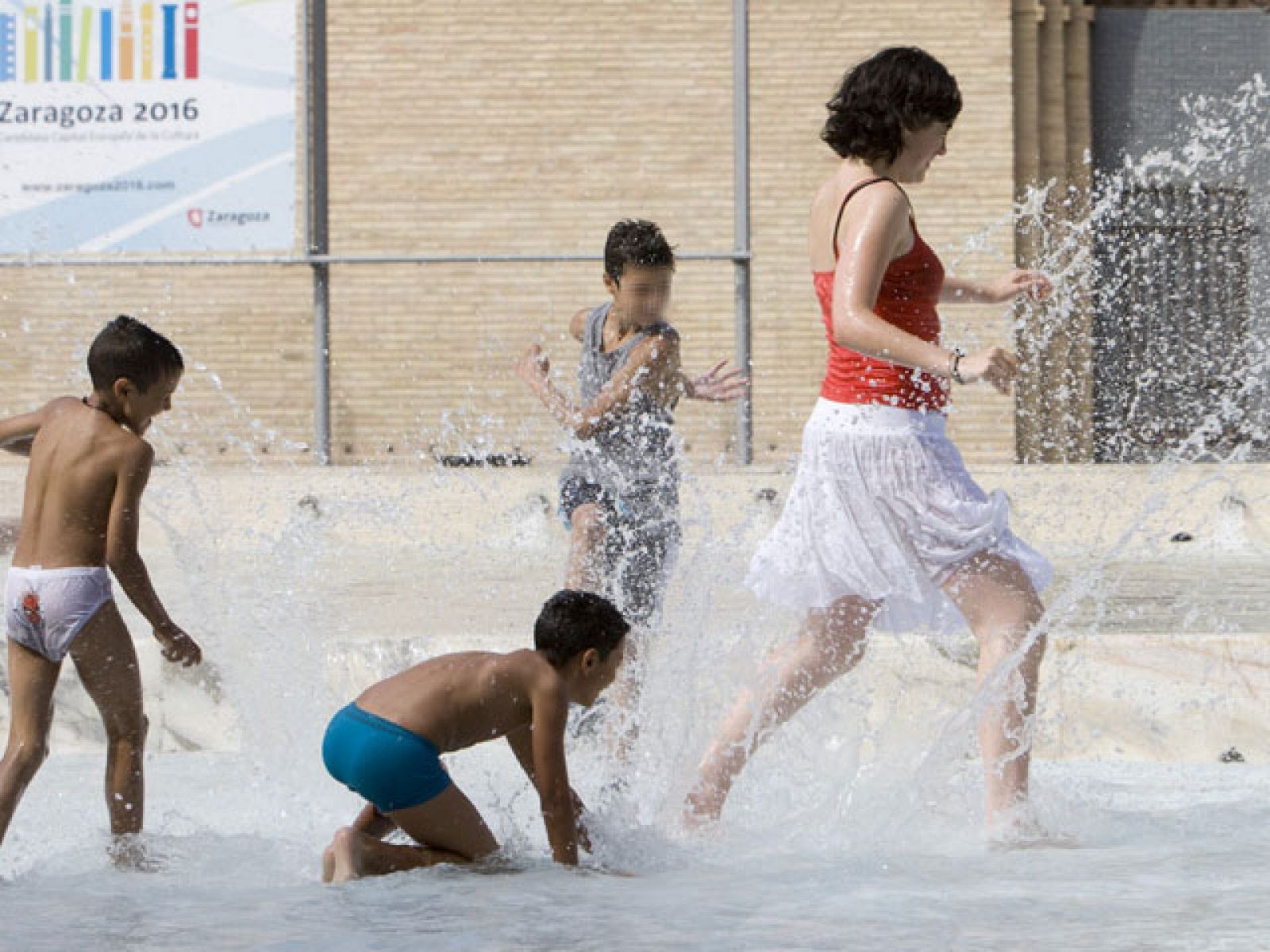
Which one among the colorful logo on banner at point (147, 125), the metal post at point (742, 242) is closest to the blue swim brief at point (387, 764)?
the metal post at point (742, 242)

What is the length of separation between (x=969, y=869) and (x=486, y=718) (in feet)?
3.16

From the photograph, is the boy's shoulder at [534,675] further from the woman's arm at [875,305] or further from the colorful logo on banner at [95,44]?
the colorful logo on banner at [95,44]

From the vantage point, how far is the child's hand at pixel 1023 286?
15.0ft

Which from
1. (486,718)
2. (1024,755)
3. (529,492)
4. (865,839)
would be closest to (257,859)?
(486,718)

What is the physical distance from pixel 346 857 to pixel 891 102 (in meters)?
1.81

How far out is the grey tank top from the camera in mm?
5477

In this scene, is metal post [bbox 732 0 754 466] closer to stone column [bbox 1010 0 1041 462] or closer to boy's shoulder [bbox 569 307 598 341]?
boy's shoulder [bbox 569 307 598 341]

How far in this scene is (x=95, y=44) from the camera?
1279cm

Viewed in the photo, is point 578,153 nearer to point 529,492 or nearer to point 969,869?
point 529,492

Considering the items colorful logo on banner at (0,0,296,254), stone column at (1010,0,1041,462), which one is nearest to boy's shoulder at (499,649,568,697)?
colorful logo on banner at (0,0,296,254)

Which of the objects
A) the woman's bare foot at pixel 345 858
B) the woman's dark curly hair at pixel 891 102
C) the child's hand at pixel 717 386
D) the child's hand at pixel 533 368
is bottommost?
the woman's bare foot at pixel 345 858

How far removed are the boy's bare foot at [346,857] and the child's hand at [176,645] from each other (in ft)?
1.89

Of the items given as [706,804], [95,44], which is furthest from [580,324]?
[95,44]

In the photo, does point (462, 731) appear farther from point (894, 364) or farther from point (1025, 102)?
point (1025, 102)
